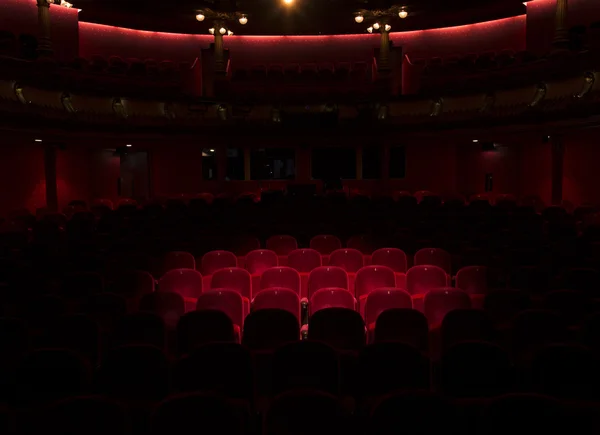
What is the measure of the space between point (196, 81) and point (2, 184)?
27.4 ft

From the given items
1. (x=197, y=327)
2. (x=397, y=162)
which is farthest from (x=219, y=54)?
(x=197, y=327)

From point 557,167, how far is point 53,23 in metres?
20.1

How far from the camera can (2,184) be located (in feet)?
57.8

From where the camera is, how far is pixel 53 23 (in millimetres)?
22562

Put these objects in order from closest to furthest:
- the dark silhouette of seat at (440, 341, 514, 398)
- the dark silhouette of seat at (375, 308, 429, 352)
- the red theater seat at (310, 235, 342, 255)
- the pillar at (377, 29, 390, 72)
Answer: the dark silhouette of seat at (440, 341, 514, 398) → the dark silhouette of seat at (375, 308, 429, 352) → the red theater seat at (310, 235, 342, 255) → the pillar at (377, 29, 390, 72)

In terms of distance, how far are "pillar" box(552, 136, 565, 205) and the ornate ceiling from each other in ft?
23.9

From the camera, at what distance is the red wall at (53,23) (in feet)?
69.7

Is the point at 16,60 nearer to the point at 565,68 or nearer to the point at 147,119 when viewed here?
the point at 147,119

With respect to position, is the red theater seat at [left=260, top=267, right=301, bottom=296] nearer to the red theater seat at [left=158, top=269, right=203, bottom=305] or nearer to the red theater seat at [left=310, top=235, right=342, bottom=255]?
the red theater seat at [left=158, top=269, right=203, bottom=305]

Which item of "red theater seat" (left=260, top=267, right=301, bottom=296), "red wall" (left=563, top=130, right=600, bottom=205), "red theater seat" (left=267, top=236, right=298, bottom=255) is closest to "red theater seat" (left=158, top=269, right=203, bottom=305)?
"red theater seat" (left=260, top=267, right=301, bottom=296)

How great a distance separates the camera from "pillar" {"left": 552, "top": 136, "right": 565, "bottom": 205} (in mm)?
17594

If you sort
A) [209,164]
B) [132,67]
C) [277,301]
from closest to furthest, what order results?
[277,301] < [132,67] < [209,164]

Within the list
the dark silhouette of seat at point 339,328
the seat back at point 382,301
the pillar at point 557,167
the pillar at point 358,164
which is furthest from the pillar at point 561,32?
the dark silhouette of seat at point 339,328

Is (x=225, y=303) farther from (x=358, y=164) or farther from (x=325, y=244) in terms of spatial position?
(x=358, y=164)
